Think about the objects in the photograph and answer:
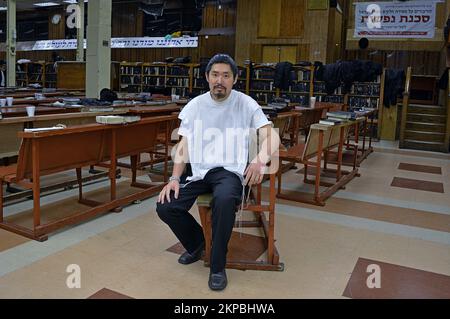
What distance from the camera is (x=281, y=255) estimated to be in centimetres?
313

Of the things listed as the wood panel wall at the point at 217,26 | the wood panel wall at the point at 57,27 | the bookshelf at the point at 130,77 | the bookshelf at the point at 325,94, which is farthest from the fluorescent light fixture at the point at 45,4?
the bookshelf at the point at 325,94

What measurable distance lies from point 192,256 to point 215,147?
744mm

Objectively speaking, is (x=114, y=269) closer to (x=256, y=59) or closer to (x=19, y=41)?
(x=256, y=59)

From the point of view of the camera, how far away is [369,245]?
3410mm

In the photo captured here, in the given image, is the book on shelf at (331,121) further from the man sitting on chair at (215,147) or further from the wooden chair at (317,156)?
the man sitting on chair at (215,147)

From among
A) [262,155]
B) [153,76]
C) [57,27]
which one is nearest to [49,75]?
[57,27]

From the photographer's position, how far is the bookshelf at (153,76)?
14.0m

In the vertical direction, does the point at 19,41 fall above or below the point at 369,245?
above

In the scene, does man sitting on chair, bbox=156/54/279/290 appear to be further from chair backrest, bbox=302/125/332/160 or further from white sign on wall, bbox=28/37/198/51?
white sign on wall, bbox=28/37/198/51

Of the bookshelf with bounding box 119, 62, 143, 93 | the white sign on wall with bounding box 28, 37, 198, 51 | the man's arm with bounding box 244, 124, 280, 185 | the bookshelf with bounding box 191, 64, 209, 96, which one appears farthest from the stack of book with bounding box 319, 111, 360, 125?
the white sign on wall with bounding box 28, 37, 198, 51

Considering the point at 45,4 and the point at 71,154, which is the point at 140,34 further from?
the point at 71,154
